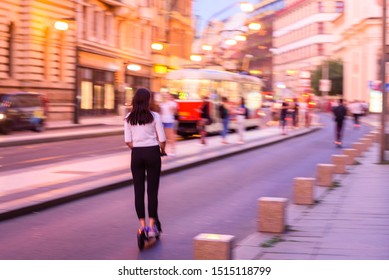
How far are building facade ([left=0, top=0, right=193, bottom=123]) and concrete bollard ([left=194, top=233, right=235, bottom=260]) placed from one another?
30.7 meters

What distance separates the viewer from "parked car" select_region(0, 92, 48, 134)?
29234mm

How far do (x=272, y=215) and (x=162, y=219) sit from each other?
207 cm

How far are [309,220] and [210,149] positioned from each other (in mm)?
13753

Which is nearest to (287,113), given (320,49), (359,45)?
(359,45)

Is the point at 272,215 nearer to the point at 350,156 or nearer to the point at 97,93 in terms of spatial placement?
the point at 350,156

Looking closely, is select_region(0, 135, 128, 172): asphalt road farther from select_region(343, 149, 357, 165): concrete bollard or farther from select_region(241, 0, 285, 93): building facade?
select_region(241, 0, 285, 93): building facade

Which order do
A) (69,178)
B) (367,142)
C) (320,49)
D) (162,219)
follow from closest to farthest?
(162,219) → (69,178) → (367,142) → (320,49)

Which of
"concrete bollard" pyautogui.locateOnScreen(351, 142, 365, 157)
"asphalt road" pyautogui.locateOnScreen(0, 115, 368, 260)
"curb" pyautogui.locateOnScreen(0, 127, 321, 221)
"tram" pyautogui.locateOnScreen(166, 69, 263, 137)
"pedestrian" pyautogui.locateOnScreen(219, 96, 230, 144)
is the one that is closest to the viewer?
"asphalt road" pyautogui.locateOnScreen(0, 115, 368, 260)

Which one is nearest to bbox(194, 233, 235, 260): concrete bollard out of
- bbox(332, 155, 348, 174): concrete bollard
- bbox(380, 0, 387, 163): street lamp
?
bbox(332, 155, 348, 174): concrete bollard

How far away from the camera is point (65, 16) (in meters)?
41.9

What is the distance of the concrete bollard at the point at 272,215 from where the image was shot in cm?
876

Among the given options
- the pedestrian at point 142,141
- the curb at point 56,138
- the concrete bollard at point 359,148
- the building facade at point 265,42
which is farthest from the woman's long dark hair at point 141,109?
the building facade at point 265,42

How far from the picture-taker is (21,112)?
98.8 ft
